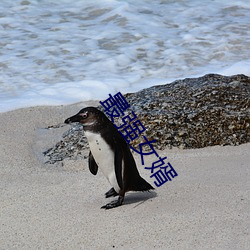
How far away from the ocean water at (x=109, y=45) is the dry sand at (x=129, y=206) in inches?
76.2

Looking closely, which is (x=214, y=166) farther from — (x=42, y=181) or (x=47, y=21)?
(x=47, y=21)

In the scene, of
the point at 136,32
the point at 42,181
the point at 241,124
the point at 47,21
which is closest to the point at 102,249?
the point at 42,181

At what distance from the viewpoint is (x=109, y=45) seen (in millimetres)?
8531

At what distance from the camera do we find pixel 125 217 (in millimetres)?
3406

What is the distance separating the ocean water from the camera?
695 cm

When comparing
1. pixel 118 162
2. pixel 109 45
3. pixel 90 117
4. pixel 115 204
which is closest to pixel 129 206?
pixel 115 204

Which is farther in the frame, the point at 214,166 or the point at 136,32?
the point at 136,32

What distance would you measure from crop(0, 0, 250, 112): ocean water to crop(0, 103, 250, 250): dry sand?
1936 millimetres

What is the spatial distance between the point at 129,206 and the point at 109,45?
5.18 metres

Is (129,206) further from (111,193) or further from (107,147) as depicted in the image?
(107,147)

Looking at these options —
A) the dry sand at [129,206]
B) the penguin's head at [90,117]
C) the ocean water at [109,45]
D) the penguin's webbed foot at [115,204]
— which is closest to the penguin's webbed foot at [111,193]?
the dry sand at [129,206]

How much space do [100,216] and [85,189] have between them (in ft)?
1.67

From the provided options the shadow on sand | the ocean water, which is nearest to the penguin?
the shadow on sand

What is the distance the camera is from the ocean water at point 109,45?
22.8ft
